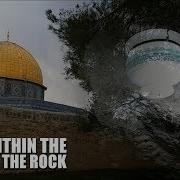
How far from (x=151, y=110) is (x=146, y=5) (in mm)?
1275

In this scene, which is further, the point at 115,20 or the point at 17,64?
the point at 17,64

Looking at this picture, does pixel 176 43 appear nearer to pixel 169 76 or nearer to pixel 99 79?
pixel 169 76

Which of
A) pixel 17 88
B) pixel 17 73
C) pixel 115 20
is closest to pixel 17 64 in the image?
pixel 17 73

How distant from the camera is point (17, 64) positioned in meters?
19.2

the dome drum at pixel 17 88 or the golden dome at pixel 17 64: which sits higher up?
the golden dome at pixel 17 64

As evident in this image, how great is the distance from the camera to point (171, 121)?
444cm

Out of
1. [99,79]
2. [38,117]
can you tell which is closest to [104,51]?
[99,79]

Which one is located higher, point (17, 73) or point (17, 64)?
point (17, 64)

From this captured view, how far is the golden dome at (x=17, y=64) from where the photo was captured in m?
19.0

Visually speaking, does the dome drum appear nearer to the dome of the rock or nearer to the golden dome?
the dome of the rock

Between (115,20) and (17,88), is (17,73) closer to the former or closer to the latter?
(17,88)

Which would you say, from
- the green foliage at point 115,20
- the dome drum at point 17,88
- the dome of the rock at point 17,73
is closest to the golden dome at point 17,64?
the dome of the rock at point 17,73

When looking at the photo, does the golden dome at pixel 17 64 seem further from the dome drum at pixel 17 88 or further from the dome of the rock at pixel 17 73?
the dome drum at pixel 17 88

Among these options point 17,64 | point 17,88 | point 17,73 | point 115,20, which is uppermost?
point 17,64
